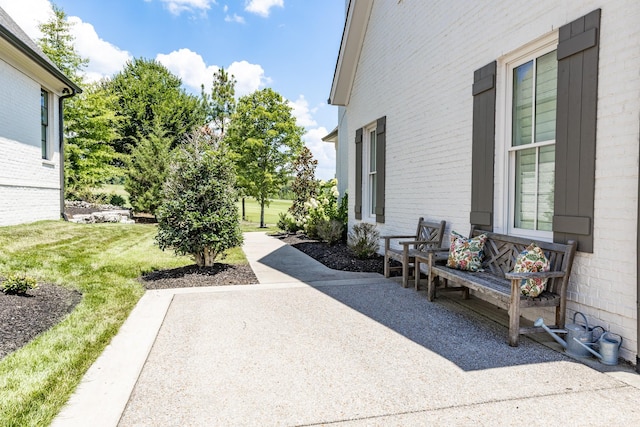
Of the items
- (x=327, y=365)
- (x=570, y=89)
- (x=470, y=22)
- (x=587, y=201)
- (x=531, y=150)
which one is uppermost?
(x=470, y=22)

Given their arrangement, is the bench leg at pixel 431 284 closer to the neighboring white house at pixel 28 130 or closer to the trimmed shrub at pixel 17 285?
the trimmed shrub at pixel 17 285

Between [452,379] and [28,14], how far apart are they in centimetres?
2426

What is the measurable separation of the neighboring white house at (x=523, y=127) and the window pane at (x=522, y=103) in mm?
16

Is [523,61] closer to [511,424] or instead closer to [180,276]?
[511,424]

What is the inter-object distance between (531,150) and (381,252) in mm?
4351

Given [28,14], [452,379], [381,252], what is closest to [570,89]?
[452,379]

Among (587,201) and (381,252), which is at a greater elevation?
(587,201)

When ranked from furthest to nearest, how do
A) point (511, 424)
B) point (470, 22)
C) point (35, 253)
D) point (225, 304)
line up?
point (35, 253) < point (470, 22) < point (225, 304) < point (511, 424)

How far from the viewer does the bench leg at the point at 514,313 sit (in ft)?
10.7

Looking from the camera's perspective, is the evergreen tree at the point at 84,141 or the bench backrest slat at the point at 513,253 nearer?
the bench backrest slat at the point at 513,253

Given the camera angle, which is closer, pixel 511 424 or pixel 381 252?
pixel 511 424

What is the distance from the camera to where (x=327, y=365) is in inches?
117

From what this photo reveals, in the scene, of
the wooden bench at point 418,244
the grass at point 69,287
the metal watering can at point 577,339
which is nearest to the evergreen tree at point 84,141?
the grass at point 69,287

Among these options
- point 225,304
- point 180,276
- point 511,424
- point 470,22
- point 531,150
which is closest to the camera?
point 511,424
